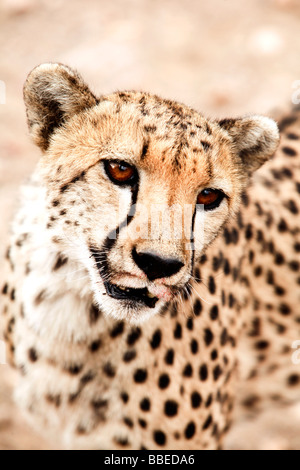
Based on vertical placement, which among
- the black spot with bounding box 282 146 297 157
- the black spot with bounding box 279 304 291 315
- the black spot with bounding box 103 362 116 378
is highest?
the black spot with bounding box 282 146 297 157

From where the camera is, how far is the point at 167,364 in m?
2.09

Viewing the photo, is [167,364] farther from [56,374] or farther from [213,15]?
[213,15]

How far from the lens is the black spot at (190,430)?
83.8 inches

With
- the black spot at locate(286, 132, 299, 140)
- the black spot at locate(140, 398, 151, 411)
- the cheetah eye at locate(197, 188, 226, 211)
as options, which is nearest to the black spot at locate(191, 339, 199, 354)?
the black spot at locate(140, 398, 151, 411)

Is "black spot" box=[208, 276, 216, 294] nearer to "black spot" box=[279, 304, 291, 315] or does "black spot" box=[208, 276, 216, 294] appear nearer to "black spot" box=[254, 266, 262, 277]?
"black spot" box=[254, 266, 262, 277]

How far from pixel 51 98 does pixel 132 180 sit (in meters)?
0.37

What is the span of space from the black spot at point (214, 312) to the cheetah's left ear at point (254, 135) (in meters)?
0.54

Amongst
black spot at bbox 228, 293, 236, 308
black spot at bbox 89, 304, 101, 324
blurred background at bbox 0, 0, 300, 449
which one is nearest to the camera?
black spot at bbox 89, 304, 101, 324

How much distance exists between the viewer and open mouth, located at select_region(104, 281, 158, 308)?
1.68 m

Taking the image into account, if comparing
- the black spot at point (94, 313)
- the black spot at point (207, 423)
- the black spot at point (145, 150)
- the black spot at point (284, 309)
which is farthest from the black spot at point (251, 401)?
the black spot at point (145, 150)

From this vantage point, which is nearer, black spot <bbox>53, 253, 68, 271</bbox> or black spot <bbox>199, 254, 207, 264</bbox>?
black spot <bbox>53, 253, 68, 271</bbox>

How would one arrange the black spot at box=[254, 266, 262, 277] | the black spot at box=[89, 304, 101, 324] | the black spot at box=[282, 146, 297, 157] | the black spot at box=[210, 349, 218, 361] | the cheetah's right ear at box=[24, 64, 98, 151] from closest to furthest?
the cheetah's right ear at box=[24, 64, 98, 151]
the black spot at box=[89, 304, 101, 324]
the black spot at box=[210, 349, 218, 361]
the black spot at box=[254, 266, 262, 277]
the black spot at box=[282, 146, 297, 157]

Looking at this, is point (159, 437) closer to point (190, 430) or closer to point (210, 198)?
point (190, 430)

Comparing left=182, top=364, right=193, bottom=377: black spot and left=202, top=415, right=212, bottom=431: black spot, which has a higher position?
left=182, top=364, right=193, bottom=377: black spot
